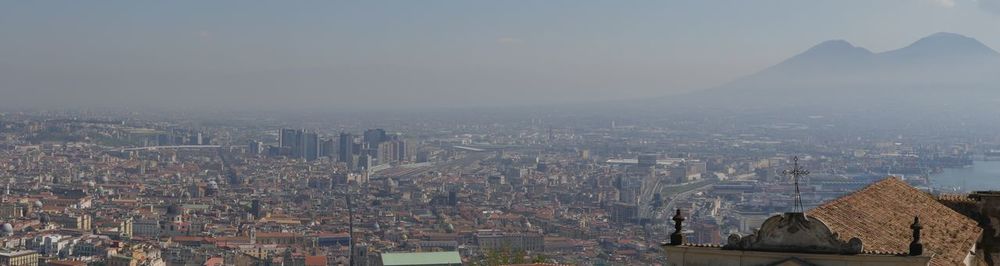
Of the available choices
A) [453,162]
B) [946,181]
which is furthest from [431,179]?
[946,181]

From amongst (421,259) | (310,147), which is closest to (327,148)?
(310,147)

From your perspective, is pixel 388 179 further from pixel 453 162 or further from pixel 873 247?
pixel 873 247

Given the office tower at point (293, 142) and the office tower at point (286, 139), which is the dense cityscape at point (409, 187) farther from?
the office tower at point (286, 139)

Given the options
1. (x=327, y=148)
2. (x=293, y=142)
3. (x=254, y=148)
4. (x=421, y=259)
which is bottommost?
(x=254, y=148)

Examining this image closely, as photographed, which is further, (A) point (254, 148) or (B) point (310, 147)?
(A) point (254, 148)

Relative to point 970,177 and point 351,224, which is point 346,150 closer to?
point 351,224

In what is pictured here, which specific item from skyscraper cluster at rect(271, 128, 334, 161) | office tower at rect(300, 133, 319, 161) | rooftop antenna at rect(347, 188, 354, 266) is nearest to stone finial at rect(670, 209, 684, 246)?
rooftop antenna at rect(347, 188, 354, 266)
